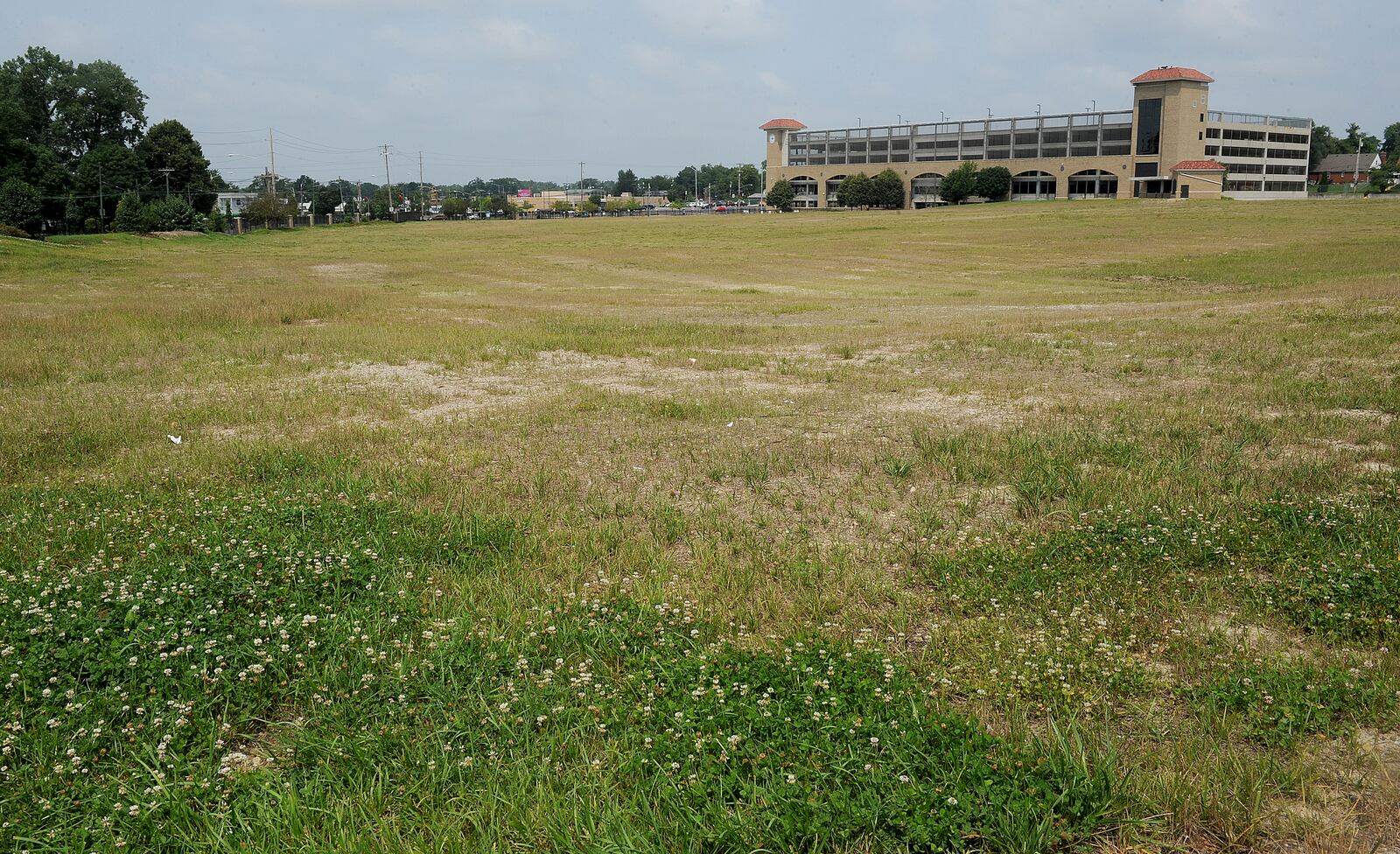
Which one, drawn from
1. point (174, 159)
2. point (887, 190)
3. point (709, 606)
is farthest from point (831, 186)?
point (709, 606)

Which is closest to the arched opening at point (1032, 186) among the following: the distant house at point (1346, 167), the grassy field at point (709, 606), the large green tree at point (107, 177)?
the distant house at point (1346, 167)

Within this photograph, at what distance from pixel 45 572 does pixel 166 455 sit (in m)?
4.31

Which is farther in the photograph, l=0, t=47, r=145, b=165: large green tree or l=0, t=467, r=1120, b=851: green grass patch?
l=0, t=47, r=145, b=165: large green tree

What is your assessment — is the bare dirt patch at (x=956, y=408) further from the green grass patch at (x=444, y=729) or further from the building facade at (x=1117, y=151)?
the building facade at (x=1117, y=151)

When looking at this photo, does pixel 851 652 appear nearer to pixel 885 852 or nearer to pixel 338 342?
pixel 885 852

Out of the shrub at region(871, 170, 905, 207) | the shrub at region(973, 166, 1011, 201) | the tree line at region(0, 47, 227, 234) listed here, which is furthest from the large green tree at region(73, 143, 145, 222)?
the shrub at region(973, 166, 1011, 201)

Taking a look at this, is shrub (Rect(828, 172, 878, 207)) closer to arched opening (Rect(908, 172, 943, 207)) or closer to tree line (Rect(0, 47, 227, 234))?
arched opening (Rect(908, 172, 943, 207))

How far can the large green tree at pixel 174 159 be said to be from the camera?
364 ft

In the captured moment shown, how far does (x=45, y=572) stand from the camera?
7.32m

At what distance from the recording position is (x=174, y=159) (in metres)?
111

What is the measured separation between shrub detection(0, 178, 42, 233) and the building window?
135 metres

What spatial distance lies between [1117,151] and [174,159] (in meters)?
127

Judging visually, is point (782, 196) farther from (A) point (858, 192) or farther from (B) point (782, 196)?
(A) point (858, 192)

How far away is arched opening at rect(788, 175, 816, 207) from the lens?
18575 cm
